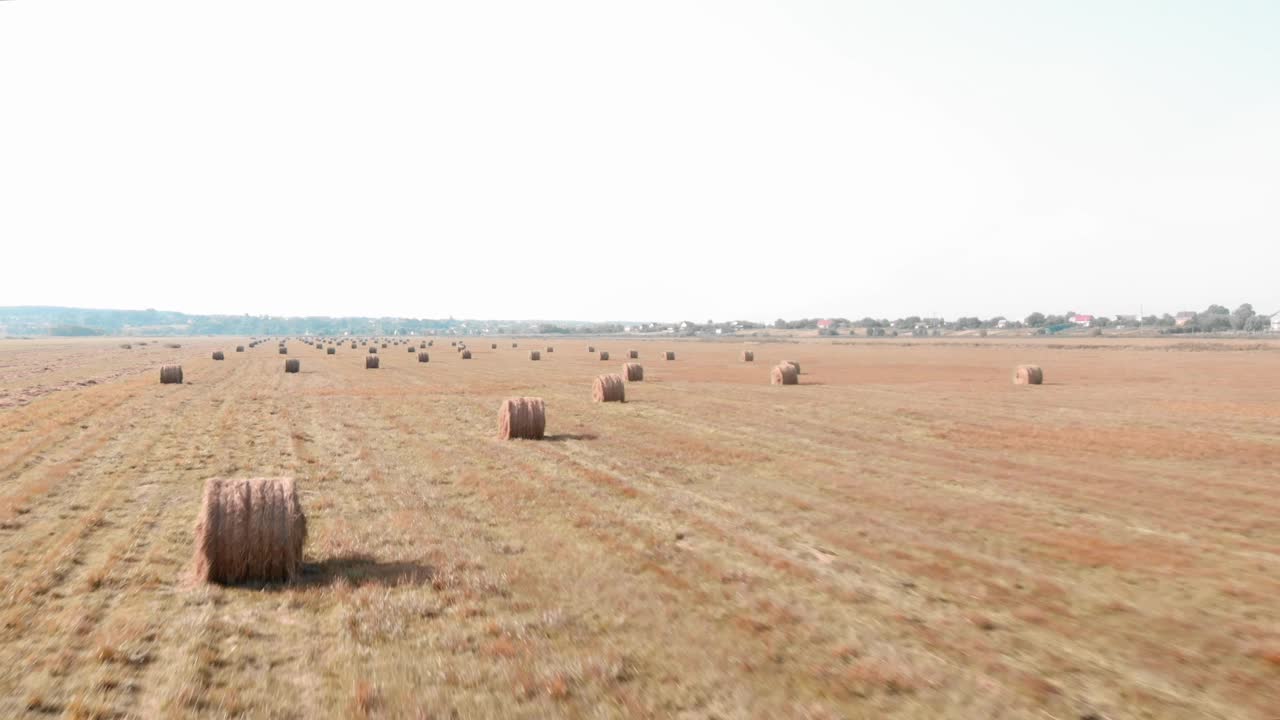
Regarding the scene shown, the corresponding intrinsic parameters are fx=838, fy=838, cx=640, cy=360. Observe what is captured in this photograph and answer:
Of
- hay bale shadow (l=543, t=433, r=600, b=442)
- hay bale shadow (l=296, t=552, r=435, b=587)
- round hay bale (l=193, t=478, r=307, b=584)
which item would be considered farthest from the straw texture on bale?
round hay bale (l=193, t=478, r=307, b=584)

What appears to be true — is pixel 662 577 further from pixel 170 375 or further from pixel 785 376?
pixel 170 375

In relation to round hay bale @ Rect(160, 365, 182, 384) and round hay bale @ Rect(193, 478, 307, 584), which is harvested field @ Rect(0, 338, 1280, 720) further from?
round hay bale @ Rect(160, 365, 182, 384)

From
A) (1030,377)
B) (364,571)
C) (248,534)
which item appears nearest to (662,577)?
(364,571)

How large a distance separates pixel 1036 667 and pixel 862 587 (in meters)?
2.46

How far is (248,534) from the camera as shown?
31.8 ft

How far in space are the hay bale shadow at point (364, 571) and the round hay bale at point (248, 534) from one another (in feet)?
0.96

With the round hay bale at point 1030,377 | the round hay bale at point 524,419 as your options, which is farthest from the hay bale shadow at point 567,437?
the round hay bale at point 1030,377

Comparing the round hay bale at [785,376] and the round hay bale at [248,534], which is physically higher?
the round hay bale at [248,534]

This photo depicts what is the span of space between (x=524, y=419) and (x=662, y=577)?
40.1 ft

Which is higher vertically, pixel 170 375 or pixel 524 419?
pixel 524 419

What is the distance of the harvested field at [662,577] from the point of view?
6961 millimetres

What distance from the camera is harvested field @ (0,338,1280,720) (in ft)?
22.8

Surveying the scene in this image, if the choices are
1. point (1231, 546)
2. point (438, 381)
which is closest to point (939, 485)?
point (1231, 546)

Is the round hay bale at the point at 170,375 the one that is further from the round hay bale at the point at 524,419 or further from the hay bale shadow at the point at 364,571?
the hay bale shadow at the point at 364,571
